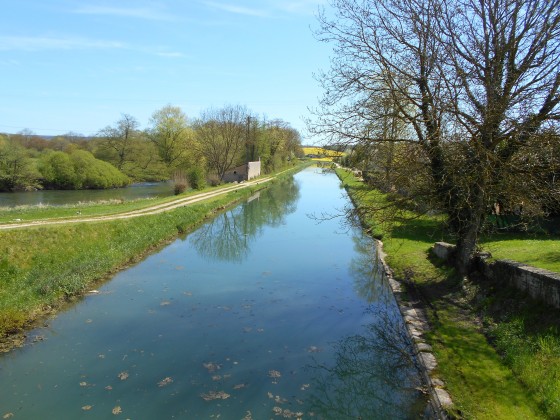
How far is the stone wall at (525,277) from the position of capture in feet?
23.8

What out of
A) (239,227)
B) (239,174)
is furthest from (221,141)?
(239,227)

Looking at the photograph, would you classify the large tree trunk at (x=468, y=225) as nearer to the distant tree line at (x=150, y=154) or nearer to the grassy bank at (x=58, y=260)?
the grassy bank at (x=58, y=260)

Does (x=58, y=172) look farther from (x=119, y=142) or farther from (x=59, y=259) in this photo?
(x=59, y=259)

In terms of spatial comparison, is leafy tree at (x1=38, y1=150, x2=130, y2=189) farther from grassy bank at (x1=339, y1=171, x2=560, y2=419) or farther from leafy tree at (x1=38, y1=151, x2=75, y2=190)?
grassy bank at (x1=339, y1=171, x2=560, y2=419)

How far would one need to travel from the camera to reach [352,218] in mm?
10969

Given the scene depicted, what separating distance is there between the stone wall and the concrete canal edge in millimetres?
1691

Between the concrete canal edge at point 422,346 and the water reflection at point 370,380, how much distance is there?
190mm

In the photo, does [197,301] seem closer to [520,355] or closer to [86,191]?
[520,355]

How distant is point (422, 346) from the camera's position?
794 centimetres

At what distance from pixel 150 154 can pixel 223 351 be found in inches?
2125

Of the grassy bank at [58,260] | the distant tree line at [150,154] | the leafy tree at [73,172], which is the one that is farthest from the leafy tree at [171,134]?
the grassy bank at [58,260]

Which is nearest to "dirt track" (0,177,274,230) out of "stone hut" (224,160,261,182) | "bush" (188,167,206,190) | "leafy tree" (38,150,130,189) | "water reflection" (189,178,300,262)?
"bush" (188,167,206,190)

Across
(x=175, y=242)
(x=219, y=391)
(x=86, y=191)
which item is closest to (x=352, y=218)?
(x=219, y=391)

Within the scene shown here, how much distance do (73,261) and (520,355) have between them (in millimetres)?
12205
